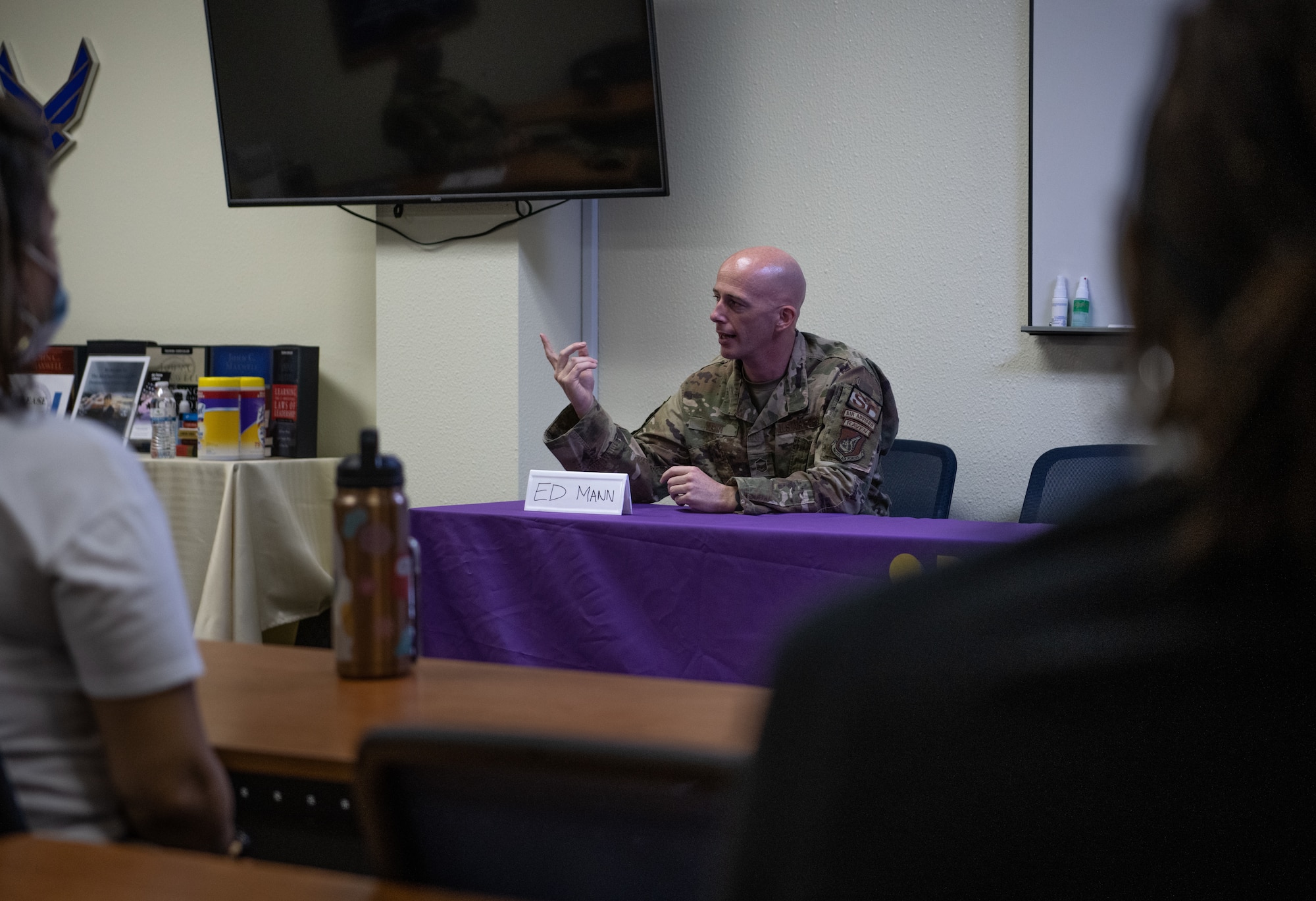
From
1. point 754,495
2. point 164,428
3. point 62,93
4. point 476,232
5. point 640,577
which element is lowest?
point 640,577

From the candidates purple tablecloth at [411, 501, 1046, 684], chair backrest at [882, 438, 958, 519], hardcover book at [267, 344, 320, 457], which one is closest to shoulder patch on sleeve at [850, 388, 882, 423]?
chair backrest at [882, 438, 958, 519]

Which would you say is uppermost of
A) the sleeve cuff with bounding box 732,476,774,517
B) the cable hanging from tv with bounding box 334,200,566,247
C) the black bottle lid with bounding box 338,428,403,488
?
the cable hanging from tv with bounding box 334,200,566,247

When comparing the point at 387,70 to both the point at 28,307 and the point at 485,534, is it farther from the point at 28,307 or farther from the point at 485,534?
the point at 28,307

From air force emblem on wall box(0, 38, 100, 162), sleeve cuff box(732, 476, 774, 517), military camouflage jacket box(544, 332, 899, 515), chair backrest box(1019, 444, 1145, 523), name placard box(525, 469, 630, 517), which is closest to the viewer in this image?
name placard box(525, 469, 630, 517)

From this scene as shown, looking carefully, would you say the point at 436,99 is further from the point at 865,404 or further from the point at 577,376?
the point at 865,404

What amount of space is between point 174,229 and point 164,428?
1.06 meters

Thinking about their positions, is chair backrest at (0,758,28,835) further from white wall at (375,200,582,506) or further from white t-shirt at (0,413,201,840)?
white wall at (375,200,582,506)

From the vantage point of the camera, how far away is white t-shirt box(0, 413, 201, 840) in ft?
2.45

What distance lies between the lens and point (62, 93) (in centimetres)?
435

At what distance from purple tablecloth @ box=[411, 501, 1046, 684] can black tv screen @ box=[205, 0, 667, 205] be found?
1309 mm

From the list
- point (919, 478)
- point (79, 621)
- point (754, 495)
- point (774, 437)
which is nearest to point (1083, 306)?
point (919, 478)

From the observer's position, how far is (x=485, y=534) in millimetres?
2391

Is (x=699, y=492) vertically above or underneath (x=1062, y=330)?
underneath

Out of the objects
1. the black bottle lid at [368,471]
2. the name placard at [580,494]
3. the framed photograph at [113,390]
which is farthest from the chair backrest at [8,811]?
the framed photograph at [113,390]
